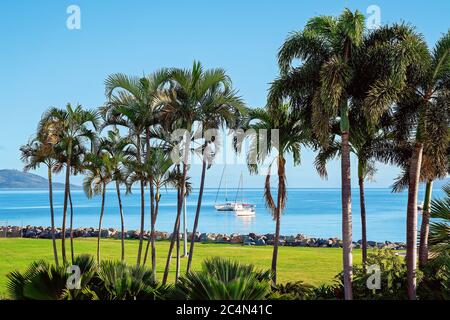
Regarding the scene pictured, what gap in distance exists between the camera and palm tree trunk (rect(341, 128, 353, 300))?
16547 mm

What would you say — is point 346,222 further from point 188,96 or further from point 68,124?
point 68,124

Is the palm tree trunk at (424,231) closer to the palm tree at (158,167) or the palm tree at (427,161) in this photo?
the palm tree at (427,161)

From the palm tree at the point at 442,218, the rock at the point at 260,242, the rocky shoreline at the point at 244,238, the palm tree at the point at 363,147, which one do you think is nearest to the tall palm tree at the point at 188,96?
the palm tree at the point at 363,147

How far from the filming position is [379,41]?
1795 centimetres

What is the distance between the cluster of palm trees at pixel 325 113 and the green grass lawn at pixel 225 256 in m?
7.46

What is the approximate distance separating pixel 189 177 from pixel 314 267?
13228mm

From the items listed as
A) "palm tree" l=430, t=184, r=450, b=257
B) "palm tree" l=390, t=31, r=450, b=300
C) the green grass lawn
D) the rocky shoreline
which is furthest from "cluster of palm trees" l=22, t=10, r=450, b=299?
the rocky shoreline

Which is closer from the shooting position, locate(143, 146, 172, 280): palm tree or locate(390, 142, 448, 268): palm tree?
locate(390, 142, 448, 268): palm tree

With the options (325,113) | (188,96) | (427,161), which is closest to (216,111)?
(188,96)

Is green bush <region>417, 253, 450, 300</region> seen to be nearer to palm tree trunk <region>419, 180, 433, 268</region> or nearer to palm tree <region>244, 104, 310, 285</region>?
palm tree trunk <region>419, 180, 433, 268</region>

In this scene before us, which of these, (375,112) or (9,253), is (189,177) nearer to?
(375,112)

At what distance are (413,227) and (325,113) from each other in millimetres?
4493

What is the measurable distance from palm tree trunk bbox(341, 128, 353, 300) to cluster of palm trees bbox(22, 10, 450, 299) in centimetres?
3
